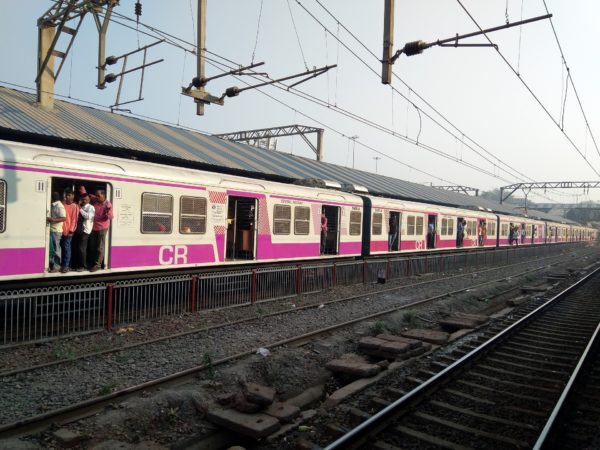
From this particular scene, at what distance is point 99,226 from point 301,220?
687cm

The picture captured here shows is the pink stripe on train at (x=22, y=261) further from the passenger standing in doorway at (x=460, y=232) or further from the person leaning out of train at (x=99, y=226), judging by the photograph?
the passenger standing in doorway at (x=460, y=232)

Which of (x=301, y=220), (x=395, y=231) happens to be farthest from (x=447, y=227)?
(x=301, y=220)

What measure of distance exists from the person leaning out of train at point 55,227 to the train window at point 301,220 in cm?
735

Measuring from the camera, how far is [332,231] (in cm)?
1712

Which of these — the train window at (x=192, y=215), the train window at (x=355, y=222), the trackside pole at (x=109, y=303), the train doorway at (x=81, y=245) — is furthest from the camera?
the train window at (x=355, y=222)

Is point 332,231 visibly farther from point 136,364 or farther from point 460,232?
point 460,232

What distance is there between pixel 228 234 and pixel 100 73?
678cm

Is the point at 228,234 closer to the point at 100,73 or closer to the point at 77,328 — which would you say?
the point at 77,328

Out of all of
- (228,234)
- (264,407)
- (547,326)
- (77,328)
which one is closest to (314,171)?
(228,234)

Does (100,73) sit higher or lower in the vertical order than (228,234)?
higher

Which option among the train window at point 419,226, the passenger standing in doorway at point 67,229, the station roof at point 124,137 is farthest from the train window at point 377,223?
the passenger standing in doorway at point 67,229

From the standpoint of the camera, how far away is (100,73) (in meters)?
14.9

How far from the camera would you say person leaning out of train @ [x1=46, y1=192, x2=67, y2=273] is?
29.1 ft

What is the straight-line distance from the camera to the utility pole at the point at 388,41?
8953mm
